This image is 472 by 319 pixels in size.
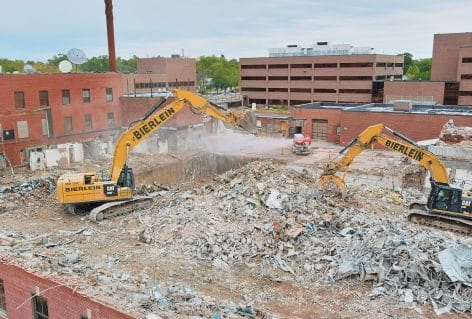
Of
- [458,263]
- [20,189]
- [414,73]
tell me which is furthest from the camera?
[414,73]

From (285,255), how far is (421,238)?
4643 millimetres

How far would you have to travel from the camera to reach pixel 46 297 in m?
11.2

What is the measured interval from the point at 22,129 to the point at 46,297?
2576cm

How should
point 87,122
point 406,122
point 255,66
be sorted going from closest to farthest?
point 406,122
point 87,122
point 255,66

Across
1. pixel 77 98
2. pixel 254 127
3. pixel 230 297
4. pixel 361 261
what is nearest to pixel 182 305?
pixel 230 297

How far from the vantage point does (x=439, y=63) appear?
2443 inches

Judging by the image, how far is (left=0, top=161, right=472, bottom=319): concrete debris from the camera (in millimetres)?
12500

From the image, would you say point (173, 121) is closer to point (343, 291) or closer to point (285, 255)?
point (285, 255)

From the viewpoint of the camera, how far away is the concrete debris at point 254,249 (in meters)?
12.5

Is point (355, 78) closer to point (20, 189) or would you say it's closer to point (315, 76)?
point (315, 76)

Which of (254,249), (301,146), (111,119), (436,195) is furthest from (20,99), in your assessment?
(436,195)

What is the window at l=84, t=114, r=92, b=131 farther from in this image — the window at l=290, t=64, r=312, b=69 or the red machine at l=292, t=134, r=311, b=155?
the window at l=290, t=64, r=312, b=69

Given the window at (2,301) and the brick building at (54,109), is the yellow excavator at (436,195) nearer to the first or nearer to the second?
the window at (2,301)

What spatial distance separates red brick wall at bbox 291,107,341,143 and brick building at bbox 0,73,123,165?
18.3 m
